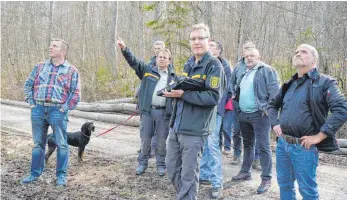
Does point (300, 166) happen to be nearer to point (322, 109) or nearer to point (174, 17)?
point (322, 109)

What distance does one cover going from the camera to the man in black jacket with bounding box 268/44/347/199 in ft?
11.0

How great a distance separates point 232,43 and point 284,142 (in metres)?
12.5

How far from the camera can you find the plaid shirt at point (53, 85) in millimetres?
5148

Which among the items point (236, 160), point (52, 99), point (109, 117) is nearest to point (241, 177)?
point (236, 160)

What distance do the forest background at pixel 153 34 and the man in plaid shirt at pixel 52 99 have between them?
5364 mm

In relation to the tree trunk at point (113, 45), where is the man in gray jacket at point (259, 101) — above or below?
below

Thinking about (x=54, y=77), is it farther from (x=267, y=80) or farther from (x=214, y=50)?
(x=267, y=80)

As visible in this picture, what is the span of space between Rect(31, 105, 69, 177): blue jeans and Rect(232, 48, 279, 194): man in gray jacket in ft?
9.33

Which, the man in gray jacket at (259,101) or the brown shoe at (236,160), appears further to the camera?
the brown shoe at (236,160)

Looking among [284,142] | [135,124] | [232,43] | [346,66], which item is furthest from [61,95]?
[232,43]

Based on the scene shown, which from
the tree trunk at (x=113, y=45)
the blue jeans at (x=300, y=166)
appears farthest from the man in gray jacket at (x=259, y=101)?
the tree trunk at (x=113, y=45)

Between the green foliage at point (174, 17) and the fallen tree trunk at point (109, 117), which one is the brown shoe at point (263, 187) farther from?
the green foliage at point (174, 17)

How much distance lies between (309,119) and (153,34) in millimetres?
9102

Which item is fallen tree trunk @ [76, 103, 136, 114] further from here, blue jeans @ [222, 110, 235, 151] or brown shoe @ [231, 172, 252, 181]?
brown shoe @ [231, 172, 252, 181]
